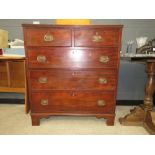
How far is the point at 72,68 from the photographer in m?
1.59

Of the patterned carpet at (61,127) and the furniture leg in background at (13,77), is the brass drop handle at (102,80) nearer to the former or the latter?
the patterned carpet at (61,127)

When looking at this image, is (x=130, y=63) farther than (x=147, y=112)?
Yes

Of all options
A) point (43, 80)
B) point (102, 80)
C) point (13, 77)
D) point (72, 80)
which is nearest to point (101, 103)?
point (102, 80)

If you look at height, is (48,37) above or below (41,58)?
above

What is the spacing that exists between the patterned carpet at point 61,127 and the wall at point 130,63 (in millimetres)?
451

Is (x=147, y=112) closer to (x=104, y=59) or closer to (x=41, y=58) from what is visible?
(x=104, y=59)

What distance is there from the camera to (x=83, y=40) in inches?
59.6

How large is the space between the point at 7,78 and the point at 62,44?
1128 mm

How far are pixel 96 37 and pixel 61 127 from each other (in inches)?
41.9

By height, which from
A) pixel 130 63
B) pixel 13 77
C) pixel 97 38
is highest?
pixel 97 38

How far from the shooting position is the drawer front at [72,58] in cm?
154
